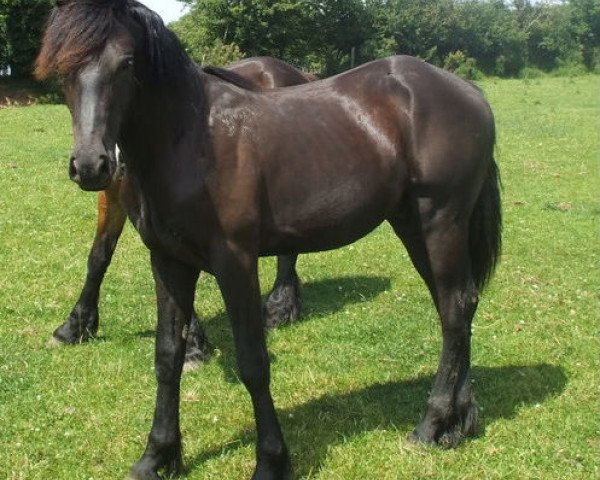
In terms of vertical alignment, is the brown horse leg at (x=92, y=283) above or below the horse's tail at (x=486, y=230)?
below

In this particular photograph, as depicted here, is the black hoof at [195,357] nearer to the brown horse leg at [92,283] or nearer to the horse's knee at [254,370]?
the brown horse leg at [92,283]

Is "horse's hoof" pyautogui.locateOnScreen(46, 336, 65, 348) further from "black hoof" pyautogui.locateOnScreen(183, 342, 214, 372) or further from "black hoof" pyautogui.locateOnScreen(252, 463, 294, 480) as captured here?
"black hoof" pyautogui.locateOnScreen(252, 463, 294, 480)

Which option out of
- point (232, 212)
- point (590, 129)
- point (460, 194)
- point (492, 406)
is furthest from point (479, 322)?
point (590, 129)

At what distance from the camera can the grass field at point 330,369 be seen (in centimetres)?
405

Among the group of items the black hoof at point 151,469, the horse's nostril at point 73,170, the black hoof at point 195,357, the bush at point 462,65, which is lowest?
the bush at point 462,65

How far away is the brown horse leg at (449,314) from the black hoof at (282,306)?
7.14ft

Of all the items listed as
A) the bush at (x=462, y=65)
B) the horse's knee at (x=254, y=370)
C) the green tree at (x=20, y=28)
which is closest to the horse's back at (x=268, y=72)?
the horse's knee at (x=254, y=370)

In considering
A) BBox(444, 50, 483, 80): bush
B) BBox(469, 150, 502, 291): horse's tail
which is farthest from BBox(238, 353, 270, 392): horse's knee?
BBox(444, 50, 483, 80): bush

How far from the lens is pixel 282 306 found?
6.30 metres

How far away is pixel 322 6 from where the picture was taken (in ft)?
150

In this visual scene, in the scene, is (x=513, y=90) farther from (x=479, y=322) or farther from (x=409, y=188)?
(x=409, y=188)

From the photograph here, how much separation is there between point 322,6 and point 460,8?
13.0 metres

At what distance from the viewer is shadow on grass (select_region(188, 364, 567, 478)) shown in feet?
13.7

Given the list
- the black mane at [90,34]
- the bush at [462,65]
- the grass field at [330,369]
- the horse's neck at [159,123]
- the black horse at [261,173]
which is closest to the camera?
the black mane at [90,34]
